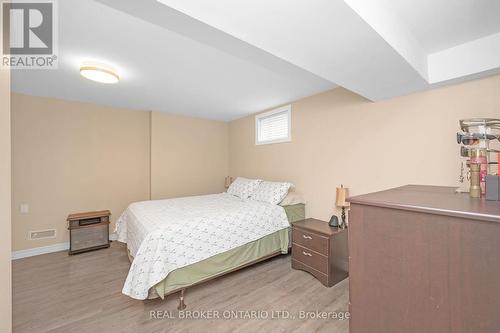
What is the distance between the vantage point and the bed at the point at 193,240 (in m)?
1.79

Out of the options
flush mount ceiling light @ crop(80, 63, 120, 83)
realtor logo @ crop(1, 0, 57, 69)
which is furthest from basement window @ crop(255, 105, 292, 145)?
realtor logo @ crop(1, 0, 57, 69)

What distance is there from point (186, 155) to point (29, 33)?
110 inches

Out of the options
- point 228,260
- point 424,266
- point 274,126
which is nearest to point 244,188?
point 274,126

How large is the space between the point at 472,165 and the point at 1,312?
8.19ft

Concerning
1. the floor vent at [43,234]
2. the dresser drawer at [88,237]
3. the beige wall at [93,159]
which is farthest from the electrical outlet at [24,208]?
the dresser drawer at [88,237]

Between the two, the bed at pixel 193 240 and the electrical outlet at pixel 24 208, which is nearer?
the bed at pixel 193 240

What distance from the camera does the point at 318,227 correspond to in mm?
2438

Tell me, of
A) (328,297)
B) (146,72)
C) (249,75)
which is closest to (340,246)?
(328,297)

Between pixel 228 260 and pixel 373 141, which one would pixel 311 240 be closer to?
pixel 228 260

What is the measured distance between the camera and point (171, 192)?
3998mm

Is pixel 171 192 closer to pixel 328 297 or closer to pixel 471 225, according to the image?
pixel 328 297

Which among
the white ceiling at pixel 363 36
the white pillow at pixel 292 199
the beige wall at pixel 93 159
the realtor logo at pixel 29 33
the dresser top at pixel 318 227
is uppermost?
the realtor logo at pixel 29 33

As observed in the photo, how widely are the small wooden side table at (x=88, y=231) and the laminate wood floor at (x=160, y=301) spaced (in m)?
0.39

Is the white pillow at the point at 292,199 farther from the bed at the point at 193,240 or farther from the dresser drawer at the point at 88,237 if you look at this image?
the dresser drawer at the point at 88,237
